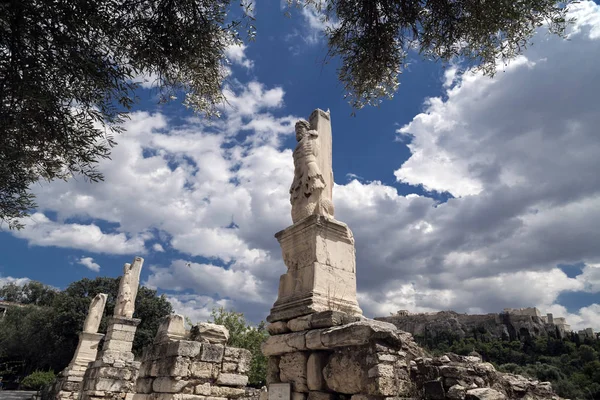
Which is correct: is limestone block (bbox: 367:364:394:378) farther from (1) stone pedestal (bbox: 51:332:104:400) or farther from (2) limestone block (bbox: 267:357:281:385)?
(1) stone pedestal (bbox: 51:332:104:400)

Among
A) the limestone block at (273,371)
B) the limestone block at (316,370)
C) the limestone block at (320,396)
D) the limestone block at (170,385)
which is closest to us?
the limestone block at (320,396)

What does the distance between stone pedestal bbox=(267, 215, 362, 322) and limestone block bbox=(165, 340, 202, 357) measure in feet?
6.25

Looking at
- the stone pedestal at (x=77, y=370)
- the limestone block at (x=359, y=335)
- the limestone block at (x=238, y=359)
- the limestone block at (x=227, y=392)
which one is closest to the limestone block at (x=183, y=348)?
the limestone block at (x=238, y=359)

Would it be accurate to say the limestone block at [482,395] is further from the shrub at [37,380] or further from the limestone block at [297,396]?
the shrub at [37,380]

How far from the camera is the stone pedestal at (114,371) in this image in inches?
406

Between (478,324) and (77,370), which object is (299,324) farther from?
(478,324)

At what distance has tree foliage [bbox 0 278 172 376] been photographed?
31156 millimetres

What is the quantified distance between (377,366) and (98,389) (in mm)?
9448

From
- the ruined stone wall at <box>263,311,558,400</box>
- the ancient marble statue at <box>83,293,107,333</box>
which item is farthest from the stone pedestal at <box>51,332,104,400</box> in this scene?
the ruined stone wall at <box>263,311,558,400</box>

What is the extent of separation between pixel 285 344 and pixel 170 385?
2.49 m

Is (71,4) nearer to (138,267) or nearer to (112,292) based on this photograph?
(138,267)

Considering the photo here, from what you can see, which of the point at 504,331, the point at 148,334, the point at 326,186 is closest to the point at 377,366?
the point at 326,186

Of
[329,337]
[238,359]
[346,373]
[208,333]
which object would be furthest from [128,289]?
[346,373]

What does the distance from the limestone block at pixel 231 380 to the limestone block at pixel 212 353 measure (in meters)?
0.28
